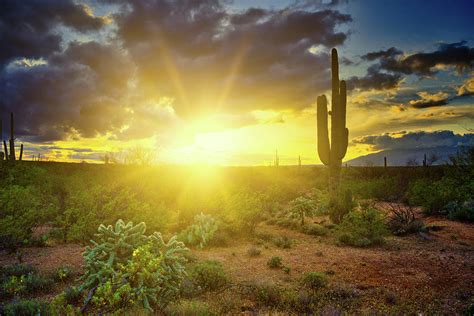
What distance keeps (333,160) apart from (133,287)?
13842 mm

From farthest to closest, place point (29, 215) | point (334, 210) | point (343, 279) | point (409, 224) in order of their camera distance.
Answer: point (334, 210) < point (409, 224) < point (29, 215) < point (343, 279)

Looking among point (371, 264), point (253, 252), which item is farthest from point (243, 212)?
point (371, 264)

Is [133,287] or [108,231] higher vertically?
[108,231]

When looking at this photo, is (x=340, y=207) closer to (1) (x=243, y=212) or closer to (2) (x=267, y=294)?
(1) (x=243, y=212)

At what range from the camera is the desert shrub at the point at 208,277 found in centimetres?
762

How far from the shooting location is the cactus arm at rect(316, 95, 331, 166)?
1794cm

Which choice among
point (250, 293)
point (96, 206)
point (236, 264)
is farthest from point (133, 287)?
point (96, 206)

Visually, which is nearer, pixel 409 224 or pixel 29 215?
pixel 29 215

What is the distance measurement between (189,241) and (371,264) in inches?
243

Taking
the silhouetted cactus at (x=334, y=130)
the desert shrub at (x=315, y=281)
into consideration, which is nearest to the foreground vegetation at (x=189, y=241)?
the desert shrub at (x=315, y=281)

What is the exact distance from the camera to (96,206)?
12.6m

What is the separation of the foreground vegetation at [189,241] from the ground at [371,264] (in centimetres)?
8

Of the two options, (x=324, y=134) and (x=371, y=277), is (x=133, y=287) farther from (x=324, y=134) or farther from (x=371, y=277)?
(x=324, y=134)

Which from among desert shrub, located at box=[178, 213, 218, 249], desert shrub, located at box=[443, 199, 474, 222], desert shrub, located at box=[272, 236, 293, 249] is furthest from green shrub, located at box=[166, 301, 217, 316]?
desert shrub, located at box=[443, 199, 474, 222]
